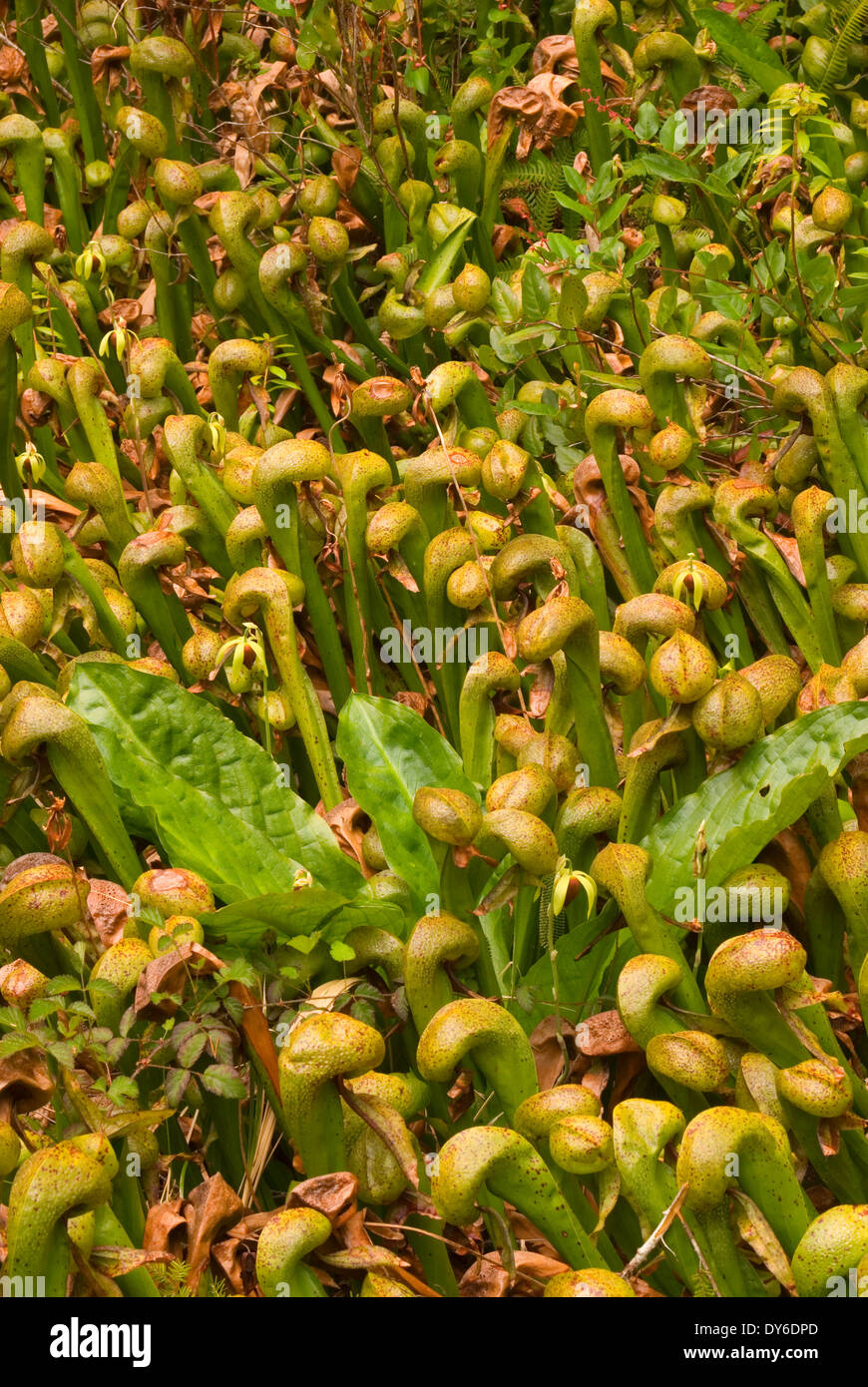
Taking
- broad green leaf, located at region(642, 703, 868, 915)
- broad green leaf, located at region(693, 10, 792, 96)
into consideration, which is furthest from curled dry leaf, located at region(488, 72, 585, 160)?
broad green leaf, located at region(642, 703, 868, 915)

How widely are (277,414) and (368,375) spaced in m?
0.18

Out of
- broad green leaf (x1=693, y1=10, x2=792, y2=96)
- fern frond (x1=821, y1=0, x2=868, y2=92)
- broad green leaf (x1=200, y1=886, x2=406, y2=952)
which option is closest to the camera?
broad green leaf (x1=200, y1=886, x2=406, y2=952)

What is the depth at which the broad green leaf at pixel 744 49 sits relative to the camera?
8.48 feet

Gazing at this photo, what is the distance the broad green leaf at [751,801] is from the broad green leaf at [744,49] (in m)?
1.79

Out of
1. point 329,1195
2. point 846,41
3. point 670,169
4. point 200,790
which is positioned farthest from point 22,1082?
point 846,41

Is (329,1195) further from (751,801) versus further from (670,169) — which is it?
(670,169)

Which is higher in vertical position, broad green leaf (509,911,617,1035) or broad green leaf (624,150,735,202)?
broad green leaf (624,150,735,202)

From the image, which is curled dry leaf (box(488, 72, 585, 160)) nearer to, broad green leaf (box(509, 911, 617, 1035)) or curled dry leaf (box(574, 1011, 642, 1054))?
broad green leaf (box(509, 911, 617, 1035))

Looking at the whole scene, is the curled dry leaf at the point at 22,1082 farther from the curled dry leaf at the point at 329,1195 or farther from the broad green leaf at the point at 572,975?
the broad green leaf at the point at 572,975

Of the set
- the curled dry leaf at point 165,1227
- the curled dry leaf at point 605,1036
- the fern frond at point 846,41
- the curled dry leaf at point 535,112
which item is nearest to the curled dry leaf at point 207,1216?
the curled dry leaf at point 165,1227

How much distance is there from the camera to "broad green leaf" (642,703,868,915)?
4.05 ft

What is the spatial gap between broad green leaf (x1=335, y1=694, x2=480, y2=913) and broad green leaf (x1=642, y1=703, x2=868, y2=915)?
227 millimetres

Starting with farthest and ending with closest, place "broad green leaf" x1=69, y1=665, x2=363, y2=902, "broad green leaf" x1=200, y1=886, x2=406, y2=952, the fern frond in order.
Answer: the fern frond → "broad green leaf" x1=69, y1=665, x2=363, y2=902 → "broad green leaf" x1=200, y1=886, x2=406, y2=952

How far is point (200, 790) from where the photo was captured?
1.47m
